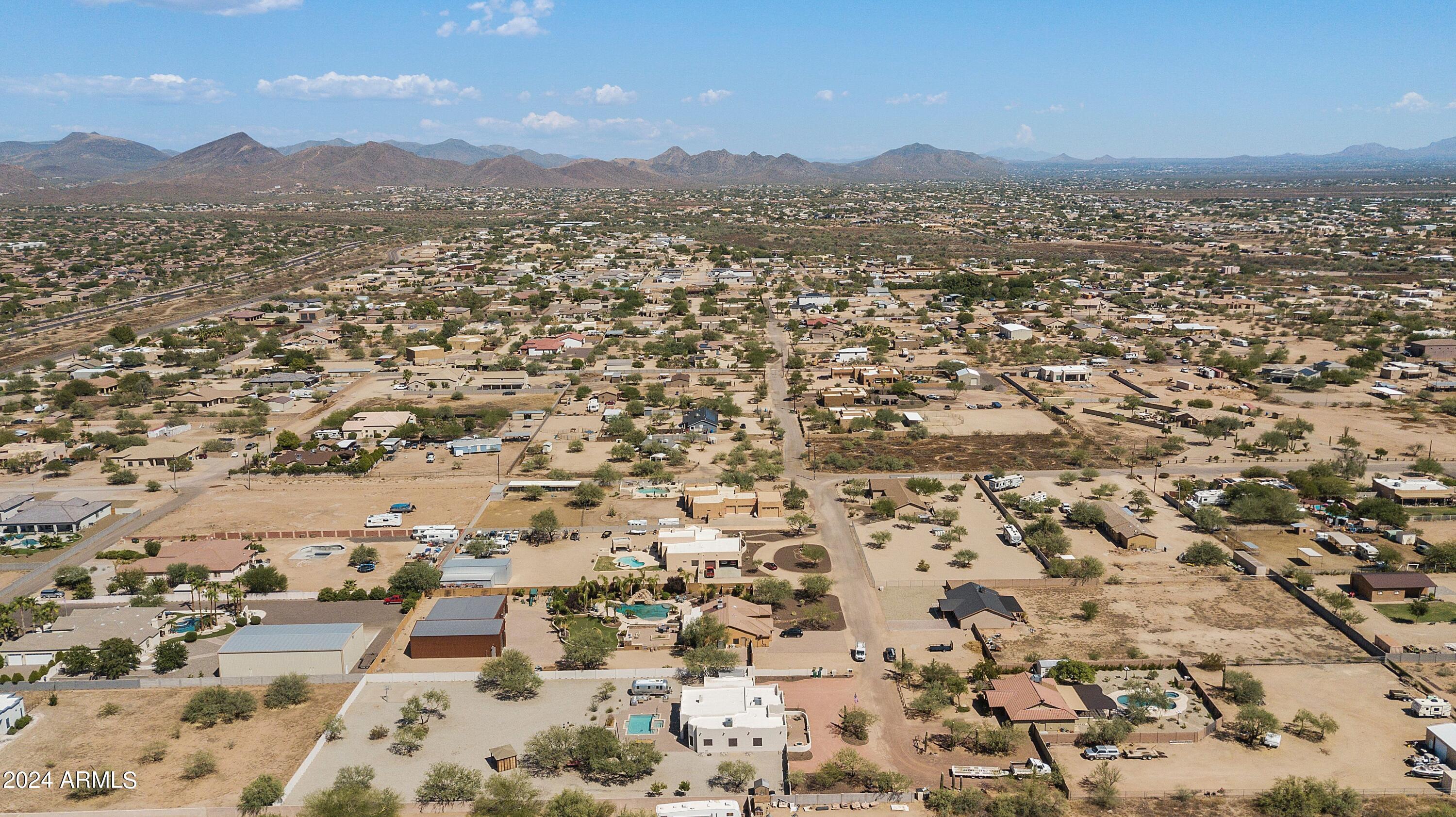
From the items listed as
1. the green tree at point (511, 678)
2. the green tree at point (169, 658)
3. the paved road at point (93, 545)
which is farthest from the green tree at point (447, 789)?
the paved road at point (93, 545)

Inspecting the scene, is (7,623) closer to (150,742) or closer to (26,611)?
(26,611)

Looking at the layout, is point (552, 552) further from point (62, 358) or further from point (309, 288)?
point (309, 288)

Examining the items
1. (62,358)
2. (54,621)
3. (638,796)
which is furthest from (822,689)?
(62,358)

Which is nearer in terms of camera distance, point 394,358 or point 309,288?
point 394,358

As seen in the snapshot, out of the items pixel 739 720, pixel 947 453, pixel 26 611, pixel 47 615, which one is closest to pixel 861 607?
pixel 739 720

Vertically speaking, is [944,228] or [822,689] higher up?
[944,228]
